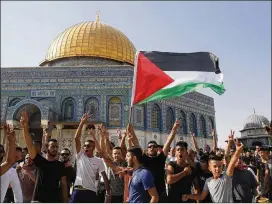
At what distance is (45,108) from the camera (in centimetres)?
1886

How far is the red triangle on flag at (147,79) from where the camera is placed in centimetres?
568

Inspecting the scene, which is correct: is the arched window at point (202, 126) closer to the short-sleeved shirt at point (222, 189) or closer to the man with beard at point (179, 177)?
the man with beard at point (179, 177)

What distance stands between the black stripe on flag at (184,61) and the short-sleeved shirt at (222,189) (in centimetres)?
287

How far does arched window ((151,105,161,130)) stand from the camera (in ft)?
68.9

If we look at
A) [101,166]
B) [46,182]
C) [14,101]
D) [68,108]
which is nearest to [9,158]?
[46,182]

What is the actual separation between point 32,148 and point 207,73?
12.0ft

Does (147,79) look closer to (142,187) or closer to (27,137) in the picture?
(27,137)

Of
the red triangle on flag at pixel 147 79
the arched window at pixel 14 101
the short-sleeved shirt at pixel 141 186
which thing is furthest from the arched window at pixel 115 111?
the short-sleeved shirt at pixel 141 186

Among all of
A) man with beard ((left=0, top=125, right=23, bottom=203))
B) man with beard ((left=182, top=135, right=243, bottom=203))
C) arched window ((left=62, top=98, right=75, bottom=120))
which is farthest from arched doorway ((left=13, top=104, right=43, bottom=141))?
man with beard ((left=182, top=135, right=243, bottom=203))

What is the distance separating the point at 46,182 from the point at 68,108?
16827 millimetres

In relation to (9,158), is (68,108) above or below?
above

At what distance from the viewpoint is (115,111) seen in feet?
65.3

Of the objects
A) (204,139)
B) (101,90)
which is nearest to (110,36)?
(101,90)

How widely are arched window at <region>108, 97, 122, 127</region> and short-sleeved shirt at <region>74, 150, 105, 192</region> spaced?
49.6 feet
